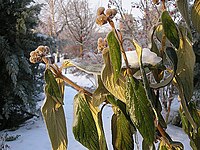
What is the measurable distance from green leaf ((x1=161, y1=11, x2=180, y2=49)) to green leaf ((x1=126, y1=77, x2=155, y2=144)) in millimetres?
84

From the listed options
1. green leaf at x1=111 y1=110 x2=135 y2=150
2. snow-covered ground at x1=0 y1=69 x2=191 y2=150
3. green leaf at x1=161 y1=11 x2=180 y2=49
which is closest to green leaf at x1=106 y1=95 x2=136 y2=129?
green leaf at x1=111 y1=110 x2=135 y2=150

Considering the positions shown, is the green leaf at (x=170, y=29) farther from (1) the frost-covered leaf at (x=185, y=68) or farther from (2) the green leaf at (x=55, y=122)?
(2) the green leaf at (x=55, y=122)

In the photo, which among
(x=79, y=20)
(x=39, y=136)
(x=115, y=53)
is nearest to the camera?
(x=115, y=53)

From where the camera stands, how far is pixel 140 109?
375mm

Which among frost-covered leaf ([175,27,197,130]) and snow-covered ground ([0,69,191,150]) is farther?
snow-covered ground ([0,69,191,150])

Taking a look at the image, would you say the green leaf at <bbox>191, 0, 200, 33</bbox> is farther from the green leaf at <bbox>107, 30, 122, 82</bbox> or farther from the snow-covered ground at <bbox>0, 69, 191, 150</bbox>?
the snow-covered ground at <bbox>0, 69, 191, 150</bbox>

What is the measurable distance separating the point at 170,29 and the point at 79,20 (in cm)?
1071

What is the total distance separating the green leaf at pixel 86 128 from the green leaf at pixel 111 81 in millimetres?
57

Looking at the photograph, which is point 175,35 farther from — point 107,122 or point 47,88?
point 107,122

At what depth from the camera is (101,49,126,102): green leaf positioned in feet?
1.28

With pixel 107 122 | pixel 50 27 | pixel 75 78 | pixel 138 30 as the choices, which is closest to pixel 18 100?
pixel 107 122

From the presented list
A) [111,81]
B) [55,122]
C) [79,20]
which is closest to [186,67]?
[111,81]

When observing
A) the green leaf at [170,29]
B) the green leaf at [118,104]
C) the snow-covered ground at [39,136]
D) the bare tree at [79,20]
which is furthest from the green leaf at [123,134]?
the bare tree at [79,20]

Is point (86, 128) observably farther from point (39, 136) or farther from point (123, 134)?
point (39, 136)
